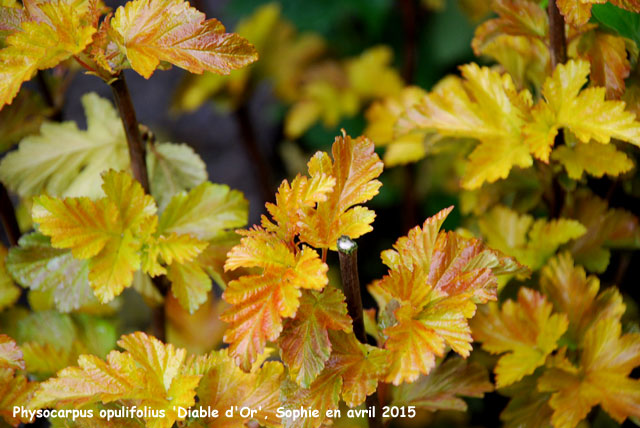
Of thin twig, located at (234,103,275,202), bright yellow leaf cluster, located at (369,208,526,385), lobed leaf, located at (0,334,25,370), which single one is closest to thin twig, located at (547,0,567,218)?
bright yellow leaf cluster, located at (369,208,526,385)

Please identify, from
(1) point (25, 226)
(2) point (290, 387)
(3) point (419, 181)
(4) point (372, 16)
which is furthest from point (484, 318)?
(4) point (372, 16)

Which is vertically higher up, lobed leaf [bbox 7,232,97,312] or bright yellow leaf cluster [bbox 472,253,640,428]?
lobed leaf [bbox 7,232,97,312]

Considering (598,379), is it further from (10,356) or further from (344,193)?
(10,356)

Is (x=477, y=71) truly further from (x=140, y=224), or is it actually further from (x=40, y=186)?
(x=40, y=186)

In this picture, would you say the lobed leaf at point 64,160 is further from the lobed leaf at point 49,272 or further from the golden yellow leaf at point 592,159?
the golden yellow leaf at point 592,159

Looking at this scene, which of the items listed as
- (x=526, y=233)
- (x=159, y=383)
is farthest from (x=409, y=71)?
(x=159, y=383)

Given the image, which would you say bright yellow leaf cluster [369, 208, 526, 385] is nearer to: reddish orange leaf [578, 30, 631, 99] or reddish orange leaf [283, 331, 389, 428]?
reddish orange leaf [283, 331, 389, 428]
